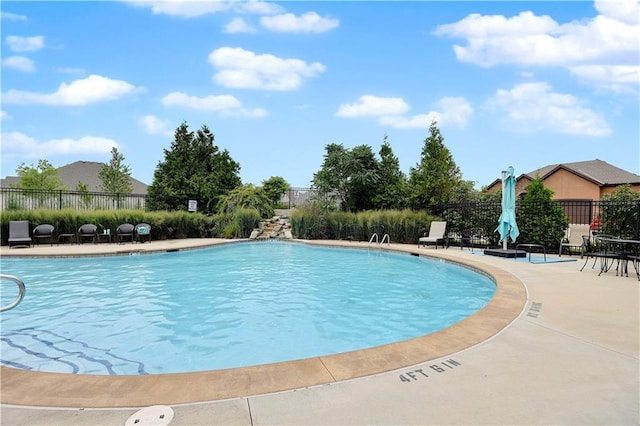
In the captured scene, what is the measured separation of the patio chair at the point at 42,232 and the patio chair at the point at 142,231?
2.67 m

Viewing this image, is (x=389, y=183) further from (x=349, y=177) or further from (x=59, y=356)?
(x=59, y=356)

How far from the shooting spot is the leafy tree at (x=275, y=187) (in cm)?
2418

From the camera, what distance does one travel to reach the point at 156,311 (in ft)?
18.5

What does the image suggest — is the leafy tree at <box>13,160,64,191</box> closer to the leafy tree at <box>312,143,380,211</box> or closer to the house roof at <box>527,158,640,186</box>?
the leafy tree at <box>312,143,380,211</box>

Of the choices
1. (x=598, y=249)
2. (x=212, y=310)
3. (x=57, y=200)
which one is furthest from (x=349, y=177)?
Result: (x=57, y=200)

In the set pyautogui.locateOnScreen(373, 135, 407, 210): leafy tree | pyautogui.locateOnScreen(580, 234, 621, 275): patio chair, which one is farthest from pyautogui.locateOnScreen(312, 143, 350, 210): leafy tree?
pyautogui.locateOnScreen(580, 234, 621, 275): patio chair

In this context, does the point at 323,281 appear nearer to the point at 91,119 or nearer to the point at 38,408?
the point at 38,408

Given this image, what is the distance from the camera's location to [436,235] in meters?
12.6

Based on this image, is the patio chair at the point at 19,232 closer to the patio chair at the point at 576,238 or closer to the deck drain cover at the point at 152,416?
the deck drain cover at the point at 152,416

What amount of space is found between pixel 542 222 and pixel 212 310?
33.2 ft

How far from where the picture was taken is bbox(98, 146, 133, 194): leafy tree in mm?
28531

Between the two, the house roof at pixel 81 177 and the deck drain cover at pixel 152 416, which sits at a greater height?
the house roof at pixel 81 177

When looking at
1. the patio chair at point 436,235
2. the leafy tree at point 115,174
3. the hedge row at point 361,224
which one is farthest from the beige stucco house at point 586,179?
the leafy tree at point 115,174

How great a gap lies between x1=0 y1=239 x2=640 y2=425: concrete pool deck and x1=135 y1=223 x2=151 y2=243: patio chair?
1189cm
